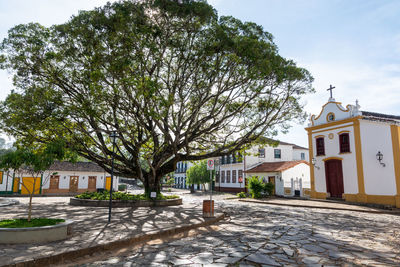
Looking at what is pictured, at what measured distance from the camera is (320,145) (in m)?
22.1

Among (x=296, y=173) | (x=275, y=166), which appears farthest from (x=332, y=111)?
(x=275, y=166)

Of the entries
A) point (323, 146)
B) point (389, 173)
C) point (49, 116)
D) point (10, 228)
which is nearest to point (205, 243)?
point (10, 228)

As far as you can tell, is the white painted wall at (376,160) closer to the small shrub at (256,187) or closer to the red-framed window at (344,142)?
the red-framed window at (344,142)

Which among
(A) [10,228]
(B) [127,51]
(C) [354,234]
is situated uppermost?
(B) [127,51]

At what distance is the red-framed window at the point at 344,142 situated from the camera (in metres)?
19.8

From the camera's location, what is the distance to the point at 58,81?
41.3 ft

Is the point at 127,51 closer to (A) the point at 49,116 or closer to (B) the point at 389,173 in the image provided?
(A) the point at 49,116

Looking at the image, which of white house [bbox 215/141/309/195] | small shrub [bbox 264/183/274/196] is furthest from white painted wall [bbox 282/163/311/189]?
white house [bbox 215/141/309/195]

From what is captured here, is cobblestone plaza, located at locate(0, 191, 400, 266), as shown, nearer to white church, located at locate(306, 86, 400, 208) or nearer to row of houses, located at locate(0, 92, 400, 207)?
row of houses, located at locate(0, 92, 400, 207)

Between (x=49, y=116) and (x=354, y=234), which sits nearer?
(x=354, y=234)

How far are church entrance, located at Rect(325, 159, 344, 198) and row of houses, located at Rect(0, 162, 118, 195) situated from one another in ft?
79.5

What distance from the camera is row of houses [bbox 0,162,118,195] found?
27438 mm

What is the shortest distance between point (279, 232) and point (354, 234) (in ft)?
7.66

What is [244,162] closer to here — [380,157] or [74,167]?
[380,157]
